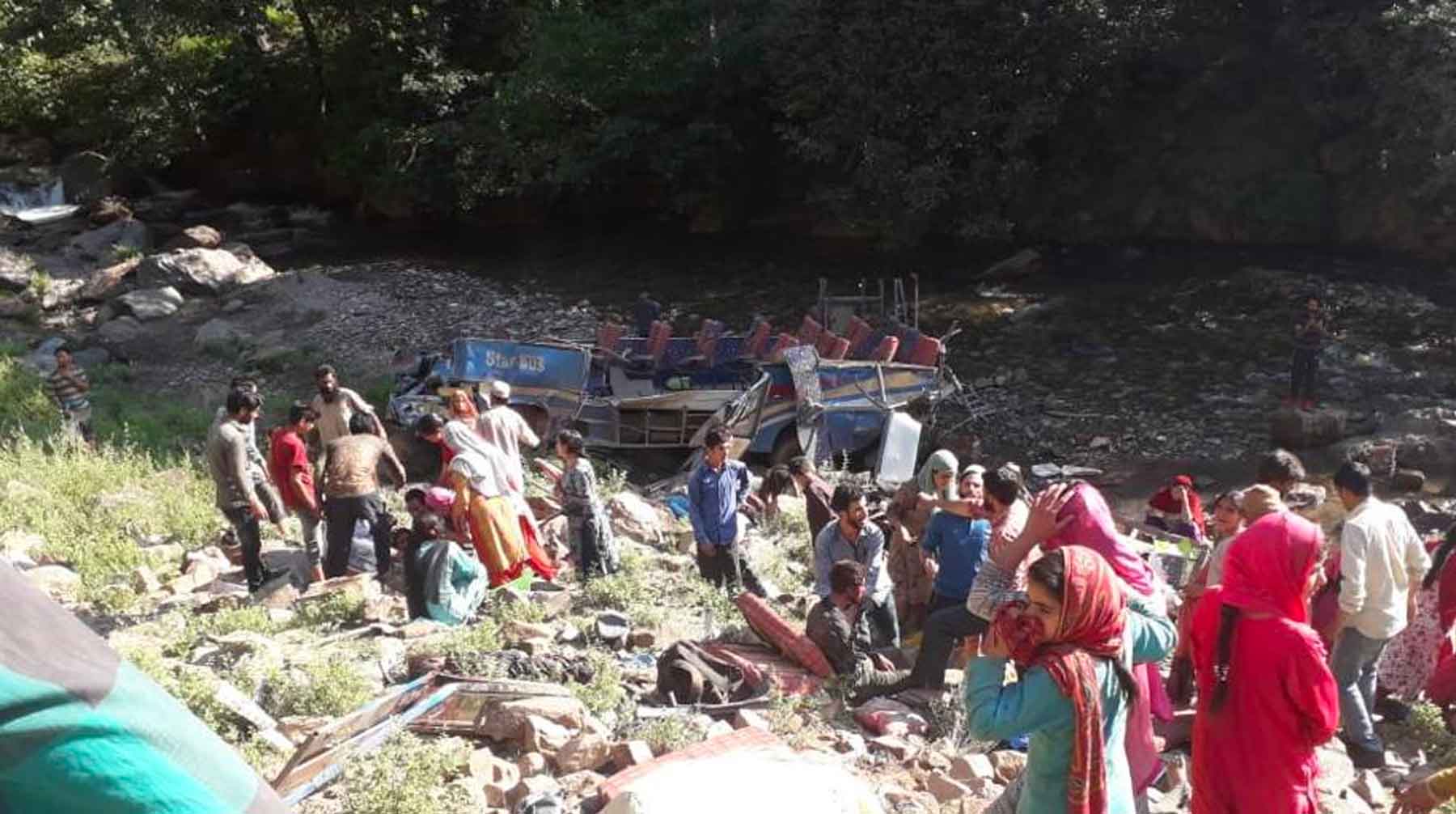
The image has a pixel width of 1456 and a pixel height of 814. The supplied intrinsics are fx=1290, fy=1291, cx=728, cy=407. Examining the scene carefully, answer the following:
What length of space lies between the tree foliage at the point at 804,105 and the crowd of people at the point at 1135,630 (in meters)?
15.6

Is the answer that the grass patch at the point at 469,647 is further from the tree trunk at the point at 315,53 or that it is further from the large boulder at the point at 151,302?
the tree trunk at the point at 315,53

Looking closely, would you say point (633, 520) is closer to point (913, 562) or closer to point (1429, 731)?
point (913, 562)

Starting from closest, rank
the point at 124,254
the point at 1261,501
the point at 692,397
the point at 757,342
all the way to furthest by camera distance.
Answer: the point at 1261,501, the point at 692,397, the point at 757,342, the point at 124,254

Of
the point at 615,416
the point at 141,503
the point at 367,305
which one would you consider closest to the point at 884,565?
the point at 141,503

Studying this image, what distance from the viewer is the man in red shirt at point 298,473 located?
8.55 m

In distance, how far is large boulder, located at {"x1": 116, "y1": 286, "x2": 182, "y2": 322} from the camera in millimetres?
21188

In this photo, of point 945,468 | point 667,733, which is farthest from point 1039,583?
point 945,468

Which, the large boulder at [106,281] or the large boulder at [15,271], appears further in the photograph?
the large boulder at [15,271]

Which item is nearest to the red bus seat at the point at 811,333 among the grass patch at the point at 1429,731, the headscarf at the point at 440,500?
the headscarf at the point at 440,500

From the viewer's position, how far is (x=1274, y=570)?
388 centimetres

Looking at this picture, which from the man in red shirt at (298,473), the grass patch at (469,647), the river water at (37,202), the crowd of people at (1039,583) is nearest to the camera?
the crowd of people at (1039,583)

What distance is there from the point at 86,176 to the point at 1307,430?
88.9 ft

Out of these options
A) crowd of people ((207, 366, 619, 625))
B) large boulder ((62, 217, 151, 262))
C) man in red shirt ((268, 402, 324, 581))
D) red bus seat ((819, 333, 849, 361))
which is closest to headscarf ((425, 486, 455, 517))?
crowd of people ((207, 366, 619, 625))

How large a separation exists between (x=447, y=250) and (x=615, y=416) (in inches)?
584
